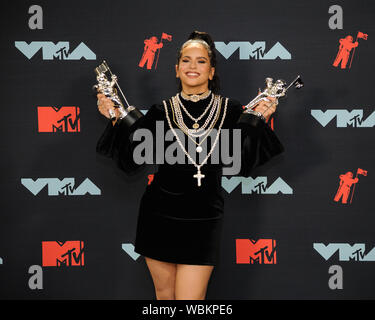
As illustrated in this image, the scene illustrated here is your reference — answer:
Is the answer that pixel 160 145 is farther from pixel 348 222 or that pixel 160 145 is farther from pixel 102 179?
pixel 348 222

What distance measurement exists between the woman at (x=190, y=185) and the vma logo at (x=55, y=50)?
→ 1.90 ft

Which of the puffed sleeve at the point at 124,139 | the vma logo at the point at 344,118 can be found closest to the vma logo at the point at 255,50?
the vma logo at the point at 344,118

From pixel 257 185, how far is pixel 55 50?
1763 millimetres

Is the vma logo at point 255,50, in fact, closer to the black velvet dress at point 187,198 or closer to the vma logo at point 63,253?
the black velvet dress at point 187,198

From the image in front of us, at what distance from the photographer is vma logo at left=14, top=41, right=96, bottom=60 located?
2523 mm

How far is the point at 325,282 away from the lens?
262cm

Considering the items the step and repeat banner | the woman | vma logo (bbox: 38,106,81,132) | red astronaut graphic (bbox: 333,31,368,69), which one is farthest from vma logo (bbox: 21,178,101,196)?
red astronaut graphic (bbox: 333,31,368,69)

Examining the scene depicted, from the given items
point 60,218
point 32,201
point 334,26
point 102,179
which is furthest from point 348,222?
point 32,201

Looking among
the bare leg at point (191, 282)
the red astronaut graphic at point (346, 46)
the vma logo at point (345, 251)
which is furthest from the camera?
the vma logo at point (345, 251)

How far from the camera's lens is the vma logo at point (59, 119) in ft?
8.43

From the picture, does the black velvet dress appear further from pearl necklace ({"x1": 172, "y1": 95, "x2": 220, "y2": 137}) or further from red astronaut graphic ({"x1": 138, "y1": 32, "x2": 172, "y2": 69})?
red astronaut graphic ({"x1": 138, "y1": 32, "x2": 172, "y2": 69})

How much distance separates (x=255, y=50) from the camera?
2.49 meters

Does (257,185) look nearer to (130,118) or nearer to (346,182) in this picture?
(346,182)

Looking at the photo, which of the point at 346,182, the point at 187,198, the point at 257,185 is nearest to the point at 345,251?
the point at 346,182
